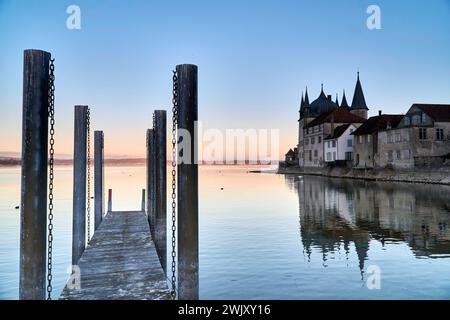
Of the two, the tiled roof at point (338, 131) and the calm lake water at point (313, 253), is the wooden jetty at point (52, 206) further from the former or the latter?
the tiled roof at point (338, 131)

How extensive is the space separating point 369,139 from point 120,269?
7037 cm

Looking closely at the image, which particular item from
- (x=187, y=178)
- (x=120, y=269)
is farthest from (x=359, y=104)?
(x=187, y=178)

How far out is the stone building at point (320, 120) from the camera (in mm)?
89812

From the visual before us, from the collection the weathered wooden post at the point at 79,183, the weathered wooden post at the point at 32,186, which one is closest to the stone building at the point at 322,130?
the weathered wooden post at the point at 79,183

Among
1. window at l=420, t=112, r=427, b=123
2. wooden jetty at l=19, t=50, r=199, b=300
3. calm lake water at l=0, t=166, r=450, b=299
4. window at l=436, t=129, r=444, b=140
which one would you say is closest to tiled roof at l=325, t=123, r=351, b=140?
window at l=420, t=112, r=427, b=123

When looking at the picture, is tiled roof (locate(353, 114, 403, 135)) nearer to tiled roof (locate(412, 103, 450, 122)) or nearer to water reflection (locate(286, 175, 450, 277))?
tiled roof (locate(412, 103, 450, 122))

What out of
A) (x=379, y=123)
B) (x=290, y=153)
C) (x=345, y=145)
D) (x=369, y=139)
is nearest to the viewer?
(x=379, y=123)

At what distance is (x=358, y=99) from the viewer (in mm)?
107375

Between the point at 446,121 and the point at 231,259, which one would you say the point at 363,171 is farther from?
the point at 231,259

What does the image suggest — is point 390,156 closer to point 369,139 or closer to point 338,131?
point 369,139

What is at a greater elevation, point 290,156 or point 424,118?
point 424,118

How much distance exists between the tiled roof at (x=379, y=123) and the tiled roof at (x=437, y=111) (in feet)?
23.0
